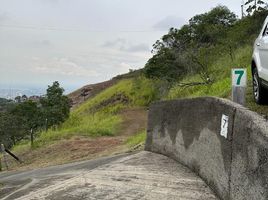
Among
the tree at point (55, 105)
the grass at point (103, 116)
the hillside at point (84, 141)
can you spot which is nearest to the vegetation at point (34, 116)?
the tree at point (55, 105)

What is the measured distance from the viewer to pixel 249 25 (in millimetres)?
25984

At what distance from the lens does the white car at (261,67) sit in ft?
25.0

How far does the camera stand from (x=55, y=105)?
39906 millimetres

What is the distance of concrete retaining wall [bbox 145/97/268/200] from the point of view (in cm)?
445

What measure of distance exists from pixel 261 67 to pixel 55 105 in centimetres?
3336

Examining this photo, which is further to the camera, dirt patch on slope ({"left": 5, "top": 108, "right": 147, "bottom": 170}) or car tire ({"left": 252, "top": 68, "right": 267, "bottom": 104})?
dirt patch on slope ({"left": 5, "top": 108, "right": 147, "bottom": 170})

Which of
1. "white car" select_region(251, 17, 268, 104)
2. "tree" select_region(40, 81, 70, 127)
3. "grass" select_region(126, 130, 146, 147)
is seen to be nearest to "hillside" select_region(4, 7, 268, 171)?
"grass" select_region(126, 130, 146, 147)

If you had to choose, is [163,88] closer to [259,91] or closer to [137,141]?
[137,141]

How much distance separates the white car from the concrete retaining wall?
1210mm

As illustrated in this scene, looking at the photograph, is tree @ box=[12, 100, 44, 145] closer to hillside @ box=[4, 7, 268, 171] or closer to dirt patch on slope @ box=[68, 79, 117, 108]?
hillside @ box=[4, 7, 268, 171]

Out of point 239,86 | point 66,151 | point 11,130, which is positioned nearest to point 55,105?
point 11,130

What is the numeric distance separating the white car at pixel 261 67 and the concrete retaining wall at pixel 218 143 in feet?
3.97

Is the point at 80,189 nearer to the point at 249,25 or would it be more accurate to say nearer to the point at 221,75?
the point at 221,75

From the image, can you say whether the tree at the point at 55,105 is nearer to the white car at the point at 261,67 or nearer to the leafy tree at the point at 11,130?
the leafy tree at the point at 11,130
